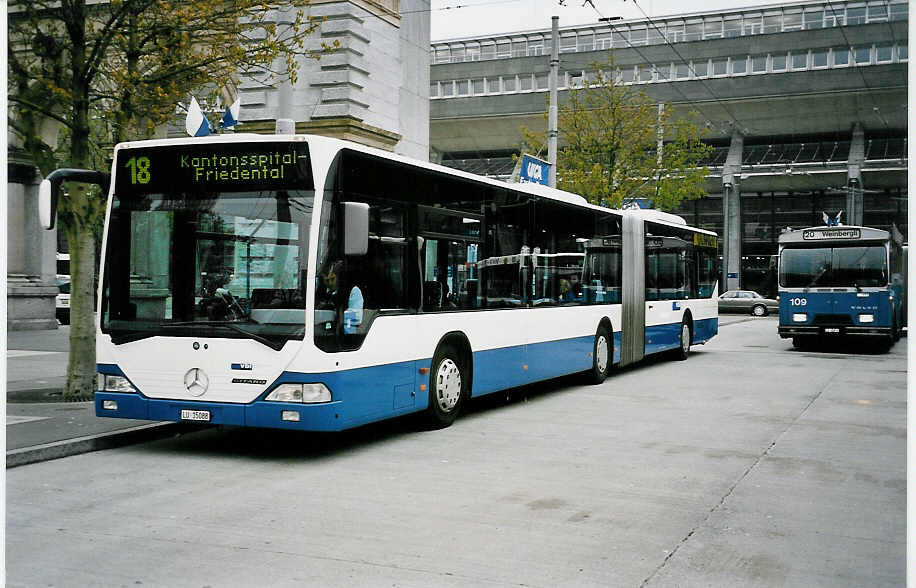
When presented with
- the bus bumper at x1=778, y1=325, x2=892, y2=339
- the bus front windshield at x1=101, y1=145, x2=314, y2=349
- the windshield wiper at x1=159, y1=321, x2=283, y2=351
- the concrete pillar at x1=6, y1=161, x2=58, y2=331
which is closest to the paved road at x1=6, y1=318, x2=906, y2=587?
the windshield wiper at x1=159, y1=321, x2=283, y2=351

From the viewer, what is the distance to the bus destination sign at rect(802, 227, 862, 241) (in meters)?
23.6

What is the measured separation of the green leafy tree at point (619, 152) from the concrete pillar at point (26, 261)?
575 inches

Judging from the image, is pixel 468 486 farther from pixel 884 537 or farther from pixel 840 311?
pixel 840 311

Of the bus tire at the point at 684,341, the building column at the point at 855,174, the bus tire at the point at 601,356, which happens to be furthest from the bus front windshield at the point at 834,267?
the building column at the point at 855,174

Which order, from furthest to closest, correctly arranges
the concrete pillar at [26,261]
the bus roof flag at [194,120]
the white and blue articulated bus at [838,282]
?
1. the concrete pillar at [26,261]
2. the white and blue articulated bus at [838,282]
3. the bus roof flag at [194,120]

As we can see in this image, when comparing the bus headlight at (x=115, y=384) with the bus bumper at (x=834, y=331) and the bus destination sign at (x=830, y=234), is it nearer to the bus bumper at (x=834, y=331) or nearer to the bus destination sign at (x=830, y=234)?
the bus bumper at (x=834, y=331)

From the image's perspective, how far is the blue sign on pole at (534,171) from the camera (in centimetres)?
2029

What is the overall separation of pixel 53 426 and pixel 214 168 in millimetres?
3215

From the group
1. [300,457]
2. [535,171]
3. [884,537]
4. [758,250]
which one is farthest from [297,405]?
[758,250]

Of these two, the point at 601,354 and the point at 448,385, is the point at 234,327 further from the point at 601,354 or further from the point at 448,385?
the point at 601,354

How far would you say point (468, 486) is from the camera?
25.5 feet

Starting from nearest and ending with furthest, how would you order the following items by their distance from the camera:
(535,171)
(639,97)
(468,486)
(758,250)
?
1. (468,486)
2. (535,171)
3. (639,97)
4. (758,250)

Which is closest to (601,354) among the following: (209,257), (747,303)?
(209,257)

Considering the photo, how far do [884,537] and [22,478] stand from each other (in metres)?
6.40
